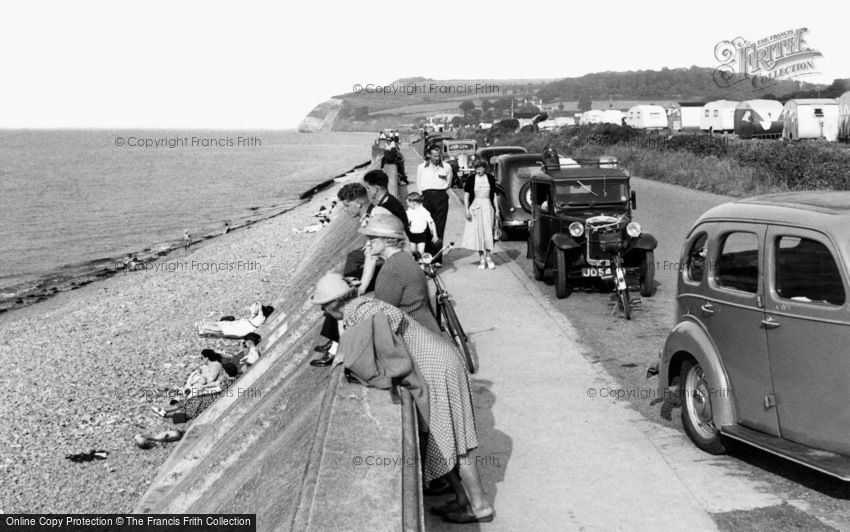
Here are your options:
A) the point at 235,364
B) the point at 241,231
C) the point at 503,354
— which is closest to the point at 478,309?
the point at 503,354

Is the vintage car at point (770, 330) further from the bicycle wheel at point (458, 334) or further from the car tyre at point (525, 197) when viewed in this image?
the car tyre at point (525, 197)

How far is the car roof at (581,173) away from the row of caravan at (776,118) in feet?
126

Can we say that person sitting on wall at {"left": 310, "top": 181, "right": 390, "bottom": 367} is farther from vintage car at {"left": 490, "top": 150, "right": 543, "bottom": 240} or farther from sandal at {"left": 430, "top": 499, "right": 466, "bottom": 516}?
vintage car at {"left": 490, "top": 150, "right": 543, "bottom": 240}

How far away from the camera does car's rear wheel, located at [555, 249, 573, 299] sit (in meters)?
14.1

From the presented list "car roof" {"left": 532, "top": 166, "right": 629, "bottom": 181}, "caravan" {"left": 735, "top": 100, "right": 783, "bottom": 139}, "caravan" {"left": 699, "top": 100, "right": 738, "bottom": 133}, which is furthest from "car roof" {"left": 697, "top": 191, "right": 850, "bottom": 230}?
"caravan" {"left": 699, "top": 100, "right": 738, "bottom": 133}

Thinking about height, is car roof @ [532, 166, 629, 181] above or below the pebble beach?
above

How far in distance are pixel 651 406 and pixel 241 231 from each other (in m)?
37.6

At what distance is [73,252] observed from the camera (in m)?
42.0

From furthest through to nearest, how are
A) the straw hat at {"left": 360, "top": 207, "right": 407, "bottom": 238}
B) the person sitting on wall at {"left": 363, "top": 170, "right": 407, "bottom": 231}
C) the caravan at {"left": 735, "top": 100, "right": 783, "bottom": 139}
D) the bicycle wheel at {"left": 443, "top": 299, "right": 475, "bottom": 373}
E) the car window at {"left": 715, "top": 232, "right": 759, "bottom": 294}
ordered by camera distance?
the caravan at {"left": 735, "top": 100, "right": 783, "bottom": 139} → the person sitting on wall at {"left": 363, "top": 170, "right": 407, "bottom": 231} → the bicycle wheel at {"left": 443, "top": 299, "right": 475, "bottom": 373} → the straw hat at {"left": 360, "top": 207, "right": 407, "bottom": 238} → the car window at {"left": 715, "top": 232, "right": 759, "bottom": 294}

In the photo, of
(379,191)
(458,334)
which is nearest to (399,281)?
(458,334)

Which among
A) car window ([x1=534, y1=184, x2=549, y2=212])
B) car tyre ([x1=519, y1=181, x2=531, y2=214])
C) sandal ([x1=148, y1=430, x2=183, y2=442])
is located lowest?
sandal ([x1=148, y1=430, x2=183, y2=442])

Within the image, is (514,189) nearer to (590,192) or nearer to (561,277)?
(590,192)

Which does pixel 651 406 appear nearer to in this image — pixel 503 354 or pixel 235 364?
pixel 503 354

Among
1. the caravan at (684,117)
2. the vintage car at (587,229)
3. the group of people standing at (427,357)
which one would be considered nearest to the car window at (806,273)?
the group of people standing at (427,357)
